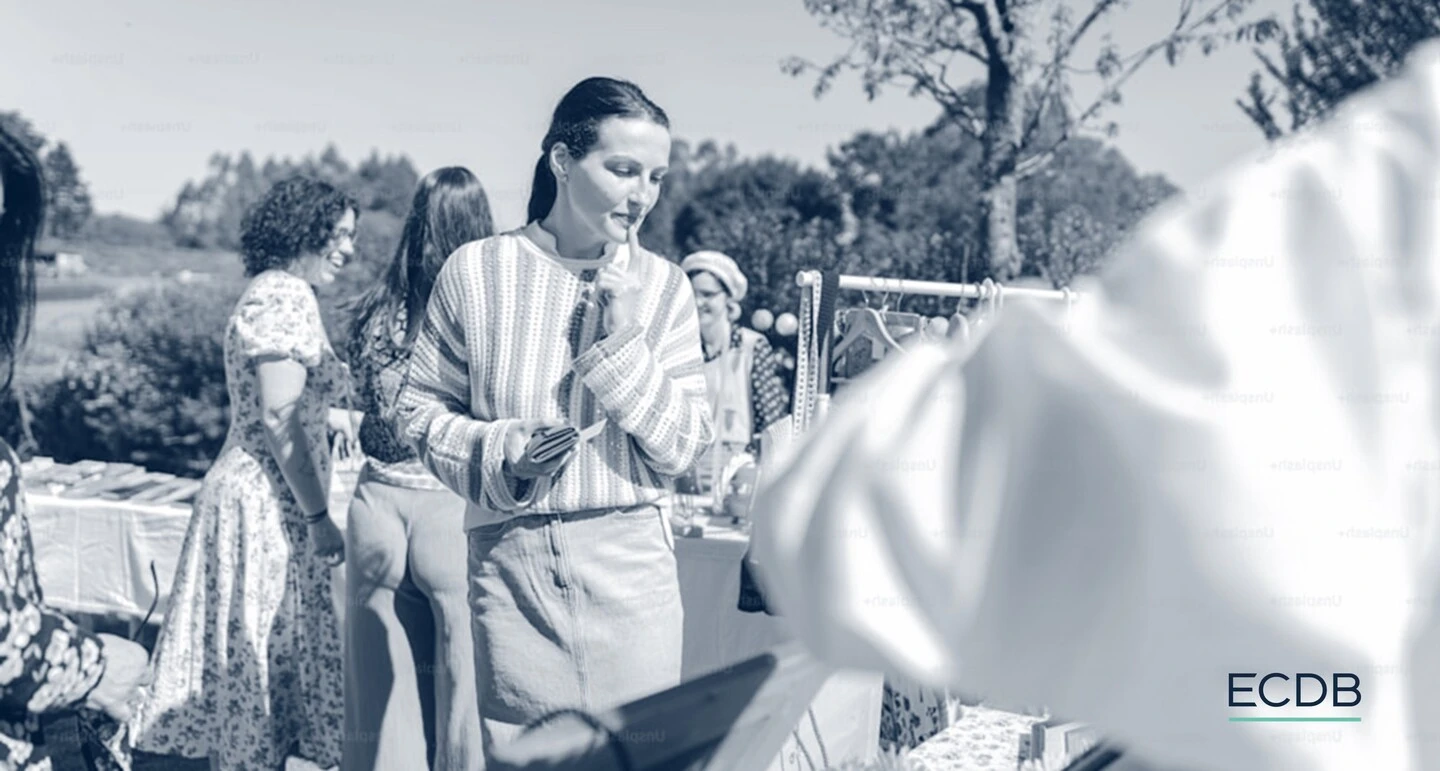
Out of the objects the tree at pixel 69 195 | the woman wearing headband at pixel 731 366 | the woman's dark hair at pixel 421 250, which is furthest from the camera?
the tree at pixel 69 195

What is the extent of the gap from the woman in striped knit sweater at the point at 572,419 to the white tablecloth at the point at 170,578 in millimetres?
310

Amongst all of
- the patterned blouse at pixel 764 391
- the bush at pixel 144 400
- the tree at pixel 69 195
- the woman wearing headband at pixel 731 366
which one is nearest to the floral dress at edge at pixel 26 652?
the woman wearing headband at pixel 731 366

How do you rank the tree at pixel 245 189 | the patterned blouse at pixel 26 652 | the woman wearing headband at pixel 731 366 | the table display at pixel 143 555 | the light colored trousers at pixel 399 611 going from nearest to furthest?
the patterned blouse at pixel 26 652 < the light colored trousers at pixel 399 611 < the table display at pixel 143 555 < the woman wearing headband at pixel 731 366 < the tree at pixel 245 189

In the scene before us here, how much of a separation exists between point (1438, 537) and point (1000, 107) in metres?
10.6

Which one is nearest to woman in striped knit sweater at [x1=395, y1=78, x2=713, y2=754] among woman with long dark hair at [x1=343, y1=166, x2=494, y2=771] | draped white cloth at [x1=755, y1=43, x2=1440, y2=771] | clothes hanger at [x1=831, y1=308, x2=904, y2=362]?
woman with long dark hair at [x1=343, y1=166, x2=494, y2=771]

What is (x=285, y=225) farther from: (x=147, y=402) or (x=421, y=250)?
(x=147, y=402)

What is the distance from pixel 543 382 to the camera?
2088 mm

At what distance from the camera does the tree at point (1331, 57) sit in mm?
16000

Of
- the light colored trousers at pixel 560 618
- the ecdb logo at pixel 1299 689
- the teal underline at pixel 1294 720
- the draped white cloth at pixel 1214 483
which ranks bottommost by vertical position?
the light colored trousers at pixel 560 618

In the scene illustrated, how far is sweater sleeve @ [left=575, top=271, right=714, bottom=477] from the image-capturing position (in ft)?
6.56

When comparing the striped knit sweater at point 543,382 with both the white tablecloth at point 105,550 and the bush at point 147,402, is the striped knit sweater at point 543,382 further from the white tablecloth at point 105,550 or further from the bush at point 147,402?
the bush at point 147,402

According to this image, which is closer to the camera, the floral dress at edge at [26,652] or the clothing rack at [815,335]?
the floral dress at edge at [26,652]

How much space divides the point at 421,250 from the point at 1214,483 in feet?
8.53

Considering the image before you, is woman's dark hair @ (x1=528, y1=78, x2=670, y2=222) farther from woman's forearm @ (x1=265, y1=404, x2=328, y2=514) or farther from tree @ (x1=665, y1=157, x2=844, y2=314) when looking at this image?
tree @ (x1=665, y1=157, x2=844, y2=314)
